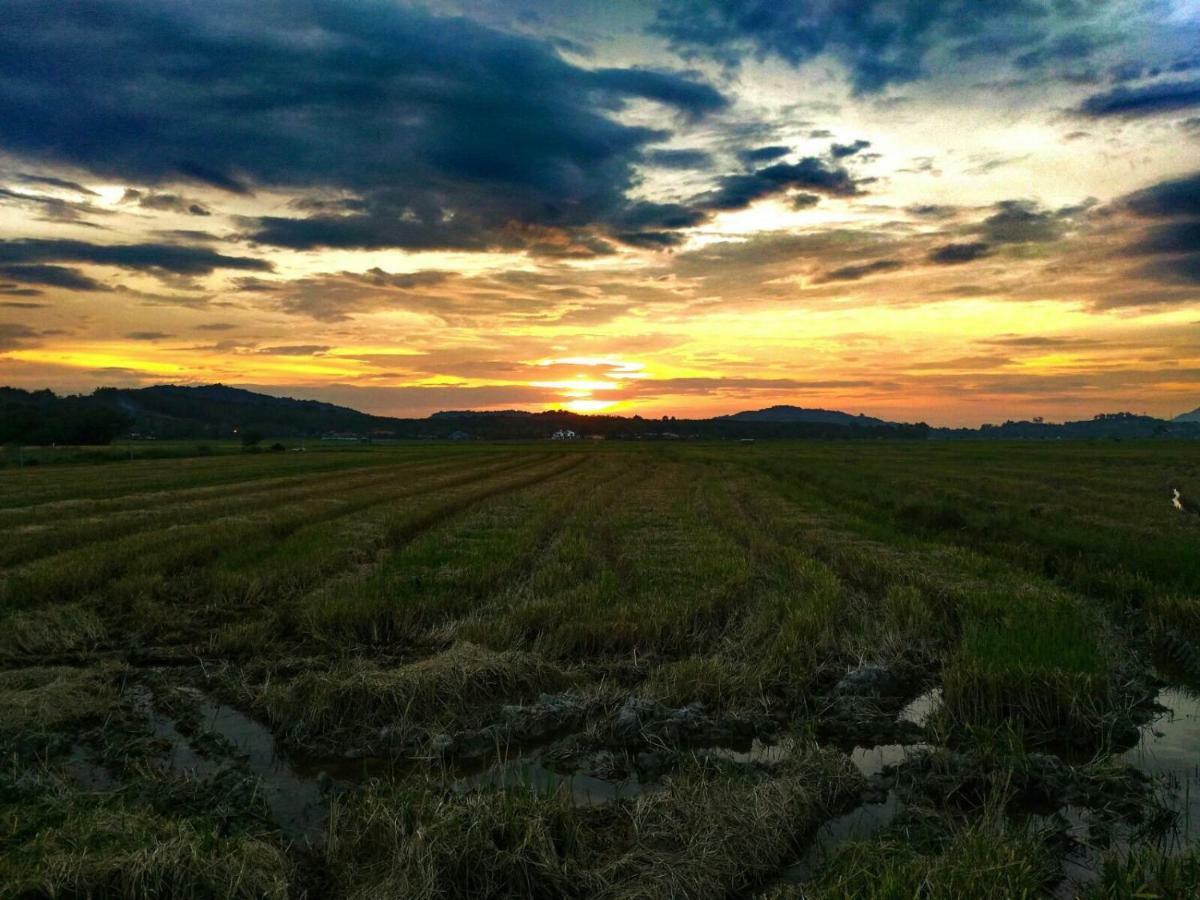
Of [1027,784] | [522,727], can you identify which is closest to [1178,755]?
[1027,784]

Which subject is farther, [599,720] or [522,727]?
[599,720]

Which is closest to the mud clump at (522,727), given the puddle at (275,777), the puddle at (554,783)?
the puddle at (554,783)

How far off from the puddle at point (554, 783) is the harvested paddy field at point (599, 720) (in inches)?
1.9

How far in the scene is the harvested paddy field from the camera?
4.83 meters

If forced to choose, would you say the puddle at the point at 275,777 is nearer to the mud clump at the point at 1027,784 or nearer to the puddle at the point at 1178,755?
the mud clump at the point at 1027,784

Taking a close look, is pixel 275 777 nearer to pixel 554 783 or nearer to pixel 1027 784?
pixel 554 783

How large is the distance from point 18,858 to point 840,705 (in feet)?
24.1

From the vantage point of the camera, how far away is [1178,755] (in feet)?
22.7

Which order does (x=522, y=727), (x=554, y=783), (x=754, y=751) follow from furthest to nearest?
(x=522, y=727) < (x=754, y=751) < (x=554, y=783)

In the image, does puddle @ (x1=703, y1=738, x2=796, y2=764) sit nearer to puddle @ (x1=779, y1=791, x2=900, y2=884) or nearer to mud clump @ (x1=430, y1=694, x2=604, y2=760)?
puddle @ (x1=779, y1=791, x2=900, y2=884)

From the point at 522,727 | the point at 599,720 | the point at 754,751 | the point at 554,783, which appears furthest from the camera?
the point at 599,720

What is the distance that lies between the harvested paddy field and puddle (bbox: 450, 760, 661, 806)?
49 millimetres

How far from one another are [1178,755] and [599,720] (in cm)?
567

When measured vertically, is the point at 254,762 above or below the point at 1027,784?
below
